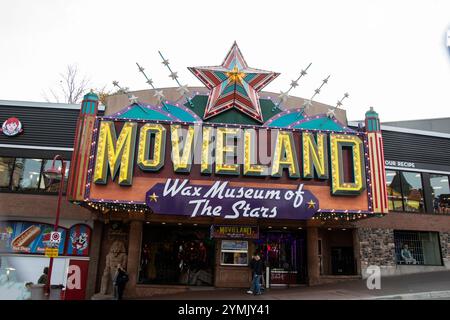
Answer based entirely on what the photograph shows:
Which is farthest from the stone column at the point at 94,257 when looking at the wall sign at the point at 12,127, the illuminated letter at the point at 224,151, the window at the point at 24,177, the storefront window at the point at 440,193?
the storefront window at the point at 440,193

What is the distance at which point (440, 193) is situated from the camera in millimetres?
26406

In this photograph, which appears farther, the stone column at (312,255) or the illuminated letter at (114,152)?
the stone column at (312,255)

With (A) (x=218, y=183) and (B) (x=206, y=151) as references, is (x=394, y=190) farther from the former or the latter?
(B) (x=206, y=151)

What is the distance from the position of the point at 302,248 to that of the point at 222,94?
33.5ft

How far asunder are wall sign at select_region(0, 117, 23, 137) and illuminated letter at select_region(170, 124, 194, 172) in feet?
33.3

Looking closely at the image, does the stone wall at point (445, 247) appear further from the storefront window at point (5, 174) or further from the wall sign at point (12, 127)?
the wall sign at point (12, 127)

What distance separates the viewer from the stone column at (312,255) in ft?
73.1

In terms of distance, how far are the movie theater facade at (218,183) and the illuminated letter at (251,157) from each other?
0.16 ft

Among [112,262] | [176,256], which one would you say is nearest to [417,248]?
[176,256]

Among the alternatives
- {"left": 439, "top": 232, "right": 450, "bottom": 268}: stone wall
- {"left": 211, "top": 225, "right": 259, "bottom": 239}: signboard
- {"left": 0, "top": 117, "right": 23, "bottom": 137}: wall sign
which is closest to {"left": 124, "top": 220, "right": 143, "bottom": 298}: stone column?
{"left": 211, "top": 225, "right": 259, "bottom": 239}: signboard

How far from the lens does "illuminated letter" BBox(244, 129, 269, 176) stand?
19.0 m

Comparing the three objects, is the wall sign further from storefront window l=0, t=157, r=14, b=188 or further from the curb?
the curb

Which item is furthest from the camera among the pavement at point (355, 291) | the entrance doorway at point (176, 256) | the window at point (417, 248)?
the window at point (417, 248)

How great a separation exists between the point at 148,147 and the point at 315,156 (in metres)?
8.11
